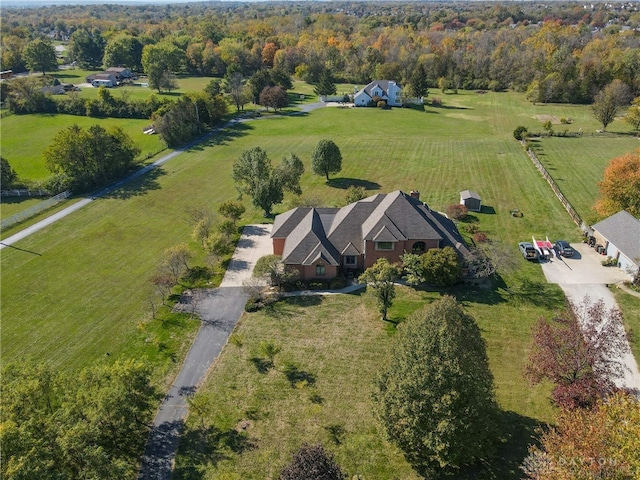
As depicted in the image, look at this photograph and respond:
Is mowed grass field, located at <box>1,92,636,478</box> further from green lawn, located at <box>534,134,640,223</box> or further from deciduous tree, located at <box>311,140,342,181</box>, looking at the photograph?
green lawn, located at <box>534,134,640,223</box>

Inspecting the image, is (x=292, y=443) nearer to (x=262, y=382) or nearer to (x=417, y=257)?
(x=262, y=382)

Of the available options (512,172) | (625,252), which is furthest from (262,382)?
(512,172)

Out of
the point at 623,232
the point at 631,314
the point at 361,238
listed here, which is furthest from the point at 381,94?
the point at 631,314

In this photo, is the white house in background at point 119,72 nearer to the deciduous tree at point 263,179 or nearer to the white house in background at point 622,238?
the deciduous tree at point 263,179

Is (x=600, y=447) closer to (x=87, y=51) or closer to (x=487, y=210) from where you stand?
(x=487, y=210)

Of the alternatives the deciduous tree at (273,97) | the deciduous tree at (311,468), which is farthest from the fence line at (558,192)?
the deciduous tree at (273,97)
